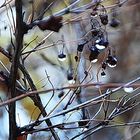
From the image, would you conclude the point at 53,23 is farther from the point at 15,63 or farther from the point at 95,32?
the point at 95,32

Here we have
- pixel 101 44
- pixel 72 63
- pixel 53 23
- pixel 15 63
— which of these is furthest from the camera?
pixel 72 63

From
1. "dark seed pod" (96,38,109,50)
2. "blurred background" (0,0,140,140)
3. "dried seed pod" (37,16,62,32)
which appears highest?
"blurred background" (0,0,140,140)

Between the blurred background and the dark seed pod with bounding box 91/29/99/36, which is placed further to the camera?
the blurred background

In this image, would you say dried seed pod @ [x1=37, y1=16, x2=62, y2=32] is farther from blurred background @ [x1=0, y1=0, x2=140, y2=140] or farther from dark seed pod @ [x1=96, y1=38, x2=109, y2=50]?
blurred background @ [x1=0, y1=0, x2=140, y2=140]

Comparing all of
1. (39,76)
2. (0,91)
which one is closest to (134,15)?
(39,76)

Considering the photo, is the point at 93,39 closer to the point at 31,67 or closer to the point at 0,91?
the point at 0,91

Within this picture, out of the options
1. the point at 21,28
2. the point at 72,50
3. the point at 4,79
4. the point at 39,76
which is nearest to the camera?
the point at 21,28

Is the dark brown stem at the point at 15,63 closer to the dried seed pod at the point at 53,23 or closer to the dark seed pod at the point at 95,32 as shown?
the dried seed pod at the point at 53,23

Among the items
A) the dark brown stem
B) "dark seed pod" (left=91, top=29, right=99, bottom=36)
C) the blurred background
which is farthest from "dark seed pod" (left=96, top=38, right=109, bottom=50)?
the blurred background

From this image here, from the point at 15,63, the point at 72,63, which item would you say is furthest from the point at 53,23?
the point at 72,63

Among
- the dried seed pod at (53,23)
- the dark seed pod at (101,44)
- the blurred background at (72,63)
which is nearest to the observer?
the dried seed pod at (53,23)

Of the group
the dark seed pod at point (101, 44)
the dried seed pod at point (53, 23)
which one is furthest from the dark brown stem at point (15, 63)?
the dark seed pod at point (101, 44)
